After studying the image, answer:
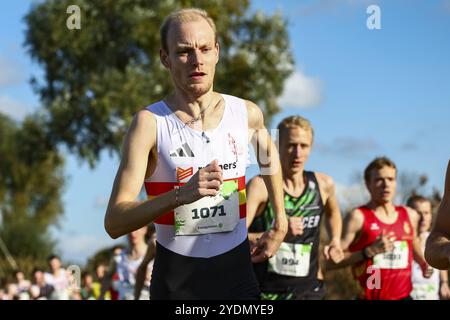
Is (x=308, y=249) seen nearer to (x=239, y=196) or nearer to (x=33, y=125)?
(x=239, y=196)

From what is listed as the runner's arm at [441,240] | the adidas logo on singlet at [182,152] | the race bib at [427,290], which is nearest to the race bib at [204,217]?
the adidas logo on singlet at [182,152]

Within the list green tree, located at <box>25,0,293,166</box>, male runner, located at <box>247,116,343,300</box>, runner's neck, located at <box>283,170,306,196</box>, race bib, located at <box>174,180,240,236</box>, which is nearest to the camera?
race bib, located at <box>174,180,240,236</box>

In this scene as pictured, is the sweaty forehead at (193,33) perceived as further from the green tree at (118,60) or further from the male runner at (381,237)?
the green tree at (118,60)

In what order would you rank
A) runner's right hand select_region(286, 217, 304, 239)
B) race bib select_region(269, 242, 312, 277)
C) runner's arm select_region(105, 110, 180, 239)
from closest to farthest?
A: runner's arm select_region(105, 110, 180, 239), runner's right hand select_region(286, 217, 304, 239), race bib select_region(269, 242, 312, 277)

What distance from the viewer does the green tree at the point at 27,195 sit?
35.7 meters

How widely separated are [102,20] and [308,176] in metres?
25.1

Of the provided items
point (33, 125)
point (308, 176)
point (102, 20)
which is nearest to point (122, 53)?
point (102, 20)

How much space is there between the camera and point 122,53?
3291 cm

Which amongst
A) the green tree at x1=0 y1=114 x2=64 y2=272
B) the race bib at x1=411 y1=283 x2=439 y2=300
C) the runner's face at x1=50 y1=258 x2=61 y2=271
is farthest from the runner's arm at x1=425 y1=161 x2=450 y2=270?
the green tree at x1=0 y1=114 x2=64 y2=272

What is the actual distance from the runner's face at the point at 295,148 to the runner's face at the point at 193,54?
11.0 ft

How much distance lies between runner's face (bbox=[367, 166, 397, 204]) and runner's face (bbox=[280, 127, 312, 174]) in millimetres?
1596

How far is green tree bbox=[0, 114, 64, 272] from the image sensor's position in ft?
117

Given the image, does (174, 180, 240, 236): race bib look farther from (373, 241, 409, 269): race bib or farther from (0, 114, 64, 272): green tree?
(0, 114, 64, 272): green tree

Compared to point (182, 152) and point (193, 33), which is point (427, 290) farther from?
point (193, 33)
